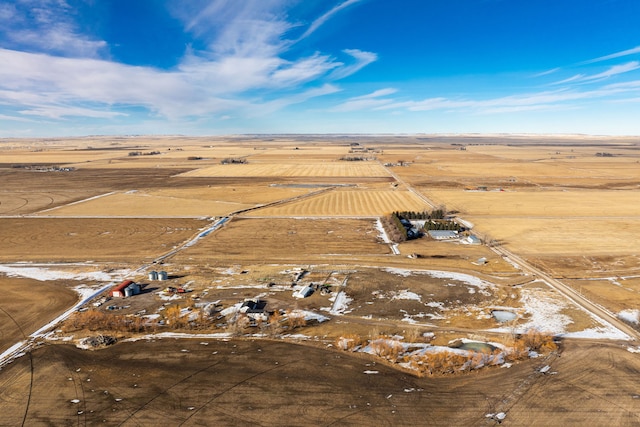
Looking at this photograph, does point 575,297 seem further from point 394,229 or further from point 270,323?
point 270,323

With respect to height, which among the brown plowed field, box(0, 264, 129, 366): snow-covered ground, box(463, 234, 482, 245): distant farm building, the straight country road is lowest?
the brown plowed field

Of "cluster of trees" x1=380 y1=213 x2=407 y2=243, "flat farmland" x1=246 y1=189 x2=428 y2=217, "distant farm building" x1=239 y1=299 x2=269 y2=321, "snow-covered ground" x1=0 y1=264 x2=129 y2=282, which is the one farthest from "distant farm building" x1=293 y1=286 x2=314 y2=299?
"flat farmland" x1=246 y1=189 x2=428 y2=217

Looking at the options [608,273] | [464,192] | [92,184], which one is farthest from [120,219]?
[464,192]

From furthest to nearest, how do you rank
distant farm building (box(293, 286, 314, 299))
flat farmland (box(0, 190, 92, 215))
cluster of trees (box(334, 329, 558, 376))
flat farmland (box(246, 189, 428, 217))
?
1. flat farmland (box(0, 190, 92, 215))
2. flat farmland (box(246, 189, 428, 217))
3. distant farm building (box(293, 286, 314, 299))
4. cluster of trees (box(334, 329, 558, 376))

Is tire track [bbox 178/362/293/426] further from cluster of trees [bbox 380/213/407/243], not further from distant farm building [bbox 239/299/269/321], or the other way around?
cluster of trees [bbox 380/213/407/243]

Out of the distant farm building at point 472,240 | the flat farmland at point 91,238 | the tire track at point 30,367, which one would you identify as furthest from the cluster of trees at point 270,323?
the distant farm building at point 472,240

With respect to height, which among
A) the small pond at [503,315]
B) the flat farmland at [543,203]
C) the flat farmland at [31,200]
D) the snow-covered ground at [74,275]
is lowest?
the small pond at [503,315]

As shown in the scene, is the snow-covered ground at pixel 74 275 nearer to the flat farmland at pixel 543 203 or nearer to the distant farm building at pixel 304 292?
the distant farm building at pixel 304 292
